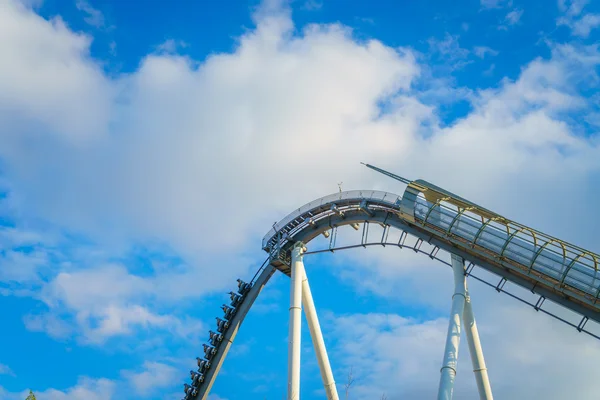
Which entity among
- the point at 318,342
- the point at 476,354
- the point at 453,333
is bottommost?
the point at 476,354

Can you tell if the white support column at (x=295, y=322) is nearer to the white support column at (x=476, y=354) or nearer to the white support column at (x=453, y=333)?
the white support column at (x=453, y=333)

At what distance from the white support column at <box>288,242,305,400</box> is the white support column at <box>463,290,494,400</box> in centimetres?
911

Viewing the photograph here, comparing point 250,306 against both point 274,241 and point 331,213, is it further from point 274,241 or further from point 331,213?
point 331,213

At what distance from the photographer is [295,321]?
1556 inches

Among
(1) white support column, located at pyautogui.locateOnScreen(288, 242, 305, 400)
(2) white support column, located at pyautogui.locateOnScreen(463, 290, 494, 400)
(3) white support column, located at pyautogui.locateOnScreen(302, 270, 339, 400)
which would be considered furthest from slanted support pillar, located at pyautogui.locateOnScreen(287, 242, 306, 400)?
(2) white support column, located at pyautogui.locateOnScreen(463, 290, 494, 400)

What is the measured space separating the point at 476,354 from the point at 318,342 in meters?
9.71

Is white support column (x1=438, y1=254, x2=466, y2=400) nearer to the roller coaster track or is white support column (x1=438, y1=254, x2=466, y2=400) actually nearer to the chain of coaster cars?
the roller coaster track

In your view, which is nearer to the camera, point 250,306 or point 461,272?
point 461,272

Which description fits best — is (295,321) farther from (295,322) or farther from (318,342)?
(318,342)

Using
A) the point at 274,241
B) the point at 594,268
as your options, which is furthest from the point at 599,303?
the point at 274,241

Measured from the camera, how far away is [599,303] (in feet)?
97.6

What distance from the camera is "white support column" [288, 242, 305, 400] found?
123ft

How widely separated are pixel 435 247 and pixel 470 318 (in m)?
3.88

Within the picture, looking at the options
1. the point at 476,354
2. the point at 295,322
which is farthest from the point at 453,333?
the point at 295,322
